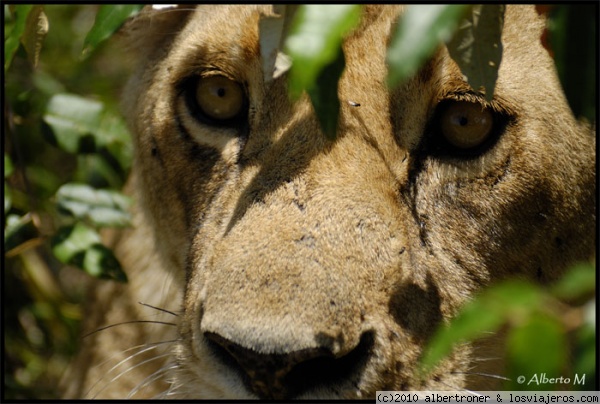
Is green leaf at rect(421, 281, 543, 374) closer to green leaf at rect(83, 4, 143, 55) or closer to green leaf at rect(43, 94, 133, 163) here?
green leaf at rect(83, 4, 143, 55)

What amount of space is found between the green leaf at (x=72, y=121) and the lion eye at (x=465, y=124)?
67.4 inches

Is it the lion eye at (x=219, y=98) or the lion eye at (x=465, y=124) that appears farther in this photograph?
the lion eye at (x=219, y=98)

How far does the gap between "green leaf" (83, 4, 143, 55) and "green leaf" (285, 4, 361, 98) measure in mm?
975

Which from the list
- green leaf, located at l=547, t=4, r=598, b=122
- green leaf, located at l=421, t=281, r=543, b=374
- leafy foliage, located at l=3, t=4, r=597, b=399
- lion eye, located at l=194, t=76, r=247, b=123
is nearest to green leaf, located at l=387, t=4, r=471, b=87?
leafy foliage, located at l=3, t=4, r=597, b=399

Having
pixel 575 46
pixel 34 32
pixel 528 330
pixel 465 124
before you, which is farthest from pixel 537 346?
pixel 34 32

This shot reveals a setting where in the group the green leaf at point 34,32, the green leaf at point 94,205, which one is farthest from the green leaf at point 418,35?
the green leaf at point 94,205

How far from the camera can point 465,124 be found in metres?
2.87

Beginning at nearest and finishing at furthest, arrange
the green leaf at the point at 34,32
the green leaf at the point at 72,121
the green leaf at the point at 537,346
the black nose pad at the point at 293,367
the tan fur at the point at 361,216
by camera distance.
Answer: the green leaf at the point at 537,346, the black nose pad at the point at 293,367, the tan fur at the point at 361,216, the green leaf at the point at 34,32, the green leaf at the point at 72,121

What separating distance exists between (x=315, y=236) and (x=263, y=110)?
24.6 inches

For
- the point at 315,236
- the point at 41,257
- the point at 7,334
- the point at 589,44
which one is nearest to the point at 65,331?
the point at 7,334

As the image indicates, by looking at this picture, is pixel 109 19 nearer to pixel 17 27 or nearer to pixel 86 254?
pixel 17 27

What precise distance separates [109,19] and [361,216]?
0.99 metres

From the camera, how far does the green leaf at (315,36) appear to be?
1634 millimetres

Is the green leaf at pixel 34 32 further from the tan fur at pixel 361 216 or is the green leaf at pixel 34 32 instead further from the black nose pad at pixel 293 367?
the black nose pad at pixel 293 367
